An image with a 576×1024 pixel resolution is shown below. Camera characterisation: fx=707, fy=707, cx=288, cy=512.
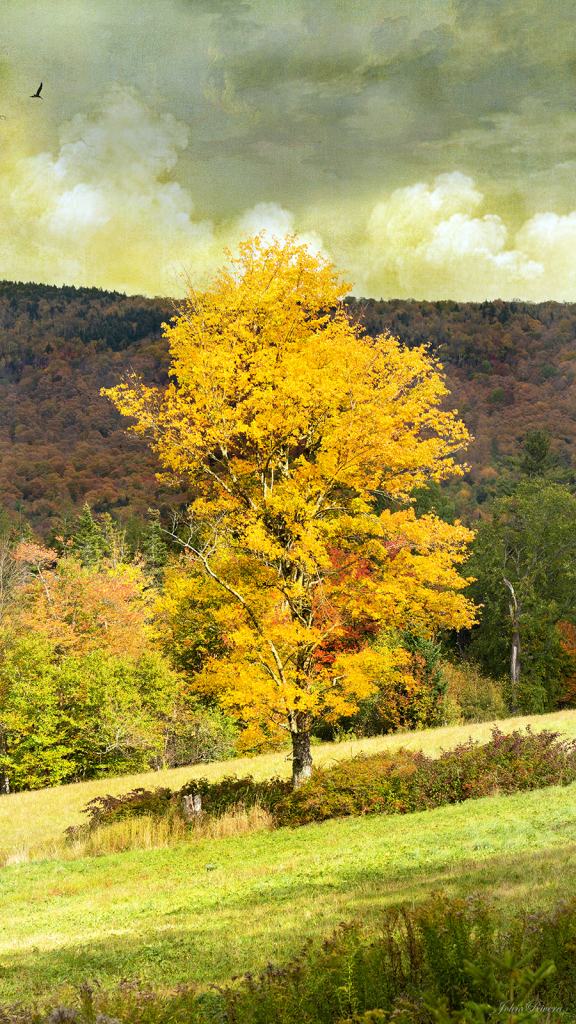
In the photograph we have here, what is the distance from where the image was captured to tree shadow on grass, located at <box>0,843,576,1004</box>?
5.65 metres

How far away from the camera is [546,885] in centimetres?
637

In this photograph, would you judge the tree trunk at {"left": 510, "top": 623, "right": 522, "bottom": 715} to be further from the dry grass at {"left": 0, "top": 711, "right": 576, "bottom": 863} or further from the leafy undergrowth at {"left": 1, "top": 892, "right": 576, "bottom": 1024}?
the leafy undergrowth at {"left": 1, "top": 892, "right": 576, "bottom": 1024}

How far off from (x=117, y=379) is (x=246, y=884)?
9711 cm

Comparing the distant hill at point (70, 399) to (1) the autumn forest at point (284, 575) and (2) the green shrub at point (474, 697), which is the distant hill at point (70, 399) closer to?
(1) the autumn forest at point (284, 575)

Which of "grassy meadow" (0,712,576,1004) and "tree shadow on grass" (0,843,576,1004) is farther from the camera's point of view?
"grassy meadow" (0,712,576,1004)

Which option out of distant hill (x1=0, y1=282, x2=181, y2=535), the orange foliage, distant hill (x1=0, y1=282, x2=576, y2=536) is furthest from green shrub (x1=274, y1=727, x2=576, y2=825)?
distant hill (x1=0, y1=282, x2=576, y2=536)

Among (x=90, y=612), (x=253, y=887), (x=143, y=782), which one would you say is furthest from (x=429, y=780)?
(x=90, y=612)

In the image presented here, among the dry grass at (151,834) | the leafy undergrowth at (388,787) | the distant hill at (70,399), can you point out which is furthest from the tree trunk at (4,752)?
the distant hill at (70,399)

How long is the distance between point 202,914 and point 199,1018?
415 cm

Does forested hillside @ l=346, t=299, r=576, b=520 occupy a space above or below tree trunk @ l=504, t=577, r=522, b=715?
above

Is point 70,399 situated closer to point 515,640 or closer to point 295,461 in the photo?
point 515,640

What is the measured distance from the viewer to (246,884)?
8.74 metres

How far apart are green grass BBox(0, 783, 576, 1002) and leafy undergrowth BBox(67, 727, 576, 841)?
589 millimetres

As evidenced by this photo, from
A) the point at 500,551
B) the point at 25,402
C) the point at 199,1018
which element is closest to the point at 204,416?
the point at 199,1018
